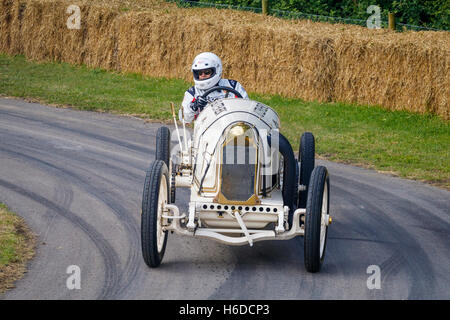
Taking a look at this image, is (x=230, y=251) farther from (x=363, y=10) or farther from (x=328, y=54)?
(x=363, y=10)

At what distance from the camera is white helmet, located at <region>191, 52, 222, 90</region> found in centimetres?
998

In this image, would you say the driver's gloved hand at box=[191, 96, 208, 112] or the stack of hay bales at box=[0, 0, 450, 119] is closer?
the driver's gloved hand at box=[191, 96, 208, 112]

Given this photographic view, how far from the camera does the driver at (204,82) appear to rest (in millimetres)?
Answer: 10008

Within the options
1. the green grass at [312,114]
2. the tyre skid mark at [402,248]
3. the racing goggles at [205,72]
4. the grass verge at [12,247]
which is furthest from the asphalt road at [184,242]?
the racing goggles at [205,72]

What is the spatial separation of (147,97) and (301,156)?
9.20m

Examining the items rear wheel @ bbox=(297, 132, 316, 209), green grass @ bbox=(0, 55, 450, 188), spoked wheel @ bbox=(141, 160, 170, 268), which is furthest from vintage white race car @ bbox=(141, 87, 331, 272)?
green grass @ bbox=(0, 55, 450, 188)

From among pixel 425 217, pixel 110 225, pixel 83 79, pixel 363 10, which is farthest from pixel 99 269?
pixel 363 10

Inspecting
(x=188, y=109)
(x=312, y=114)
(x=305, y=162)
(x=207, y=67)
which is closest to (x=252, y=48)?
(x=312, y=114)

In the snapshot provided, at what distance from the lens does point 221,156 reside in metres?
8.22

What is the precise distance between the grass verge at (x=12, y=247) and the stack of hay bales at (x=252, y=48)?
9419 millimetres

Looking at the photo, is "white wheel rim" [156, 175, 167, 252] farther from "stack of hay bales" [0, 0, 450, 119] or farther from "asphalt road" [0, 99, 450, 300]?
"stack of hay bales" [0, 0, 450, 119]

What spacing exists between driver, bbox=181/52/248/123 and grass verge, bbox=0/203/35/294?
2.69 m

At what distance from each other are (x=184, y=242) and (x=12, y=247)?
2016mm

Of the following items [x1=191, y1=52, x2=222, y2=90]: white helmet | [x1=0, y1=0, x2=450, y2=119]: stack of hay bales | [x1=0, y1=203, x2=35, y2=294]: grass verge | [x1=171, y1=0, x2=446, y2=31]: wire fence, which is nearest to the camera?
[x1=0, y1=203, x2=35, y2=294]: grass verge
